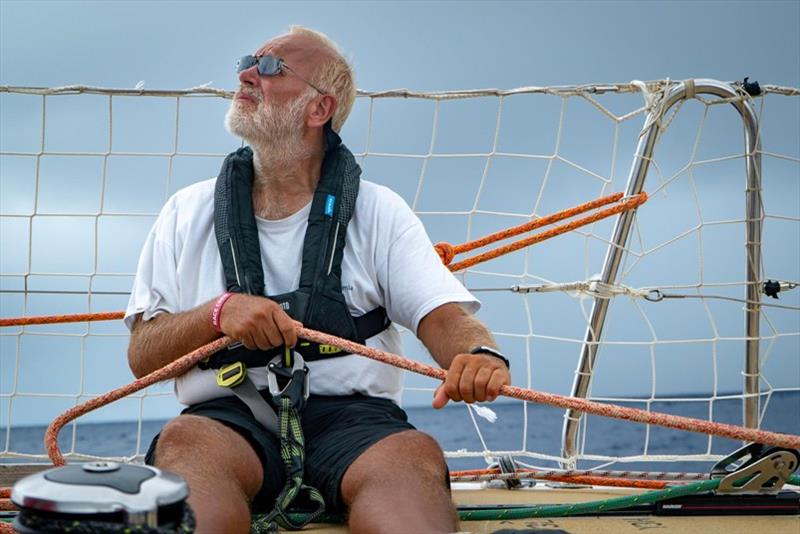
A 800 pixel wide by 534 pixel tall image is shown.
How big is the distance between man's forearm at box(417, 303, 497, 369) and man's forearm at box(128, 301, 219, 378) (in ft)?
2.03

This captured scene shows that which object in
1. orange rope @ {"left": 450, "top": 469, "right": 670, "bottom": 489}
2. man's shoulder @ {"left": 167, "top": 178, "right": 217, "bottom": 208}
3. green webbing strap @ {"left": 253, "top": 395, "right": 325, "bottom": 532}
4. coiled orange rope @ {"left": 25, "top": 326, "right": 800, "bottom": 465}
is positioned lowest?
orange rope @ {"left": 450, "top": 469, "right": 670, "bottom": 489}

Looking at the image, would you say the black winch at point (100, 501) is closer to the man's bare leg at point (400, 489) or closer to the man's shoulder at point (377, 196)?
the man's bare leg at point (400, 489)

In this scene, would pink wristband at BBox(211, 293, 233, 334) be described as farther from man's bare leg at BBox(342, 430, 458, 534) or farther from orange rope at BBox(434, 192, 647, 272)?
orange rope at BBox(434, 192, 647, 272)

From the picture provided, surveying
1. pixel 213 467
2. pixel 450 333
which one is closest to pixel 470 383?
pixel 450 333

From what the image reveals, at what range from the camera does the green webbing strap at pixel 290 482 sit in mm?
2969

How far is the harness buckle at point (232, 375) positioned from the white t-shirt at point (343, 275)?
0.27 ft

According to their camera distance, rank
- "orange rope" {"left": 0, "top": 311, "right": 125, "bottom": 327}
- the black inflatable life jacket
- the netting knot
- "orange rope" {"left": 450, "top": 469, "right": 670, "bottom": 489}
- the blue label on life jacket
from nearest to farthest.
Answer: the black inflatable life jacket < the blue label on life jacket < "orange rope" {"left": 450, "top": 469, "right": 670, "bottom": 489} < the netting knot < "orange rope" {"left": 0, "top": 311, "right": 125, "bottom": 327}

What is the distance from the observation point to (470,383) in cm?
278

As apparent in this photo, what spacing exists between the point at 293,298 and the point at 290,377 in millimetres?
234

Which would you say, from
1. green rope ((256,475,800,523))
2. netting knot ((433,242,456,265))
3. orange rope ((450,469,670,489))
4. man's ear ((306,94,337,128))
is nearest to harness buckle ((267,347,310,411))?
green rope ((256,475,800,523))

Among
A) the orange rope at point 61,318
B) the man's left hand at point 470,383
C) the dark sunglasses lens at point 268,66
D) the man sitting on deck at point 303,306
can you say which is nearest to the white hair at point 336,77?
the man sitting on deck at point 303,306

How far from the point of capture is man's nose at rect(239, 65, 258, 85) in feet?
11.6

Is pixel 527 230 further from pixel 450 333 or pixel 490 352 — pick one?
pixel 490 352

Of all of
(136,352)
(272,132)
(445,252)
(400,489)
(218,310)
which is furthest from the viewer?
(445,252)
